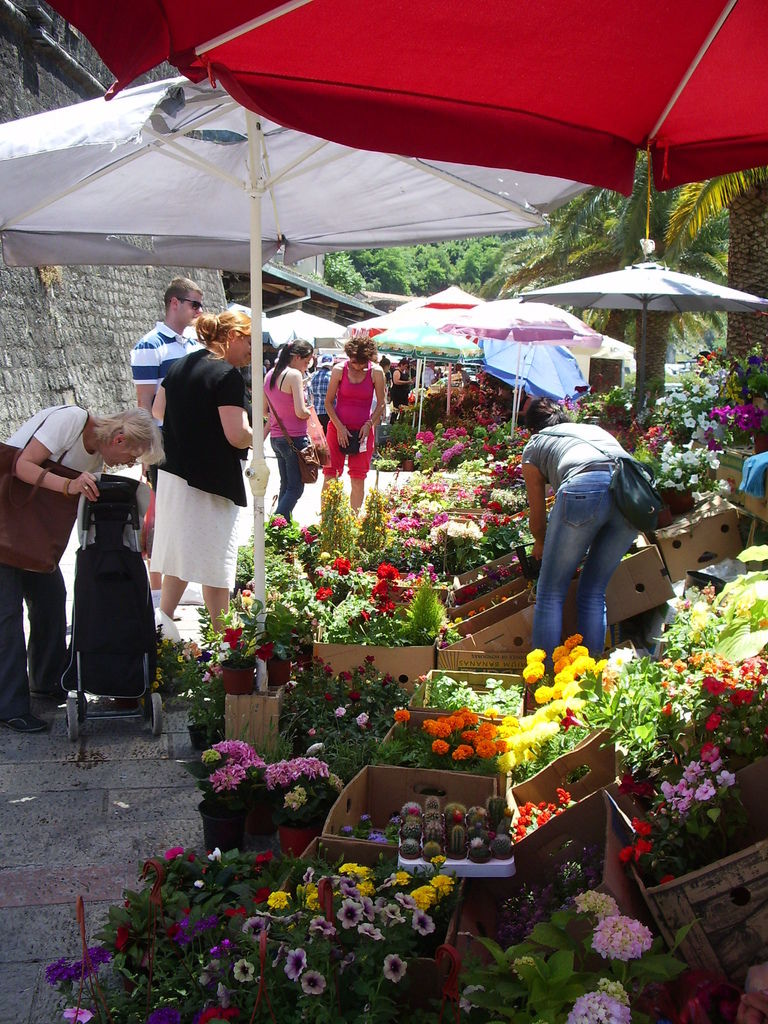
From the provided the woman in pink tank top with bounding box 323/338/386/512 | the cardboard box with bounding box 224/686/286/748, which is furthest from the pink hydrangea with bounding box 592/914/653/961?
the woman in pink tank top with bounding box 323/338/386/512

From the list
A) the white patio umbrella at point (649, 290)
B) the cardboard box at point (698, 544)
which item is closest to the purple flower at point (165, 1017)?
the cardboard box at point (698, 544)

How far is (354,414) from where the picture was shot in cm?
811

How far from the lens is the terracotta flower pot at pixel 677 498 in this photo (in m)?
6.19

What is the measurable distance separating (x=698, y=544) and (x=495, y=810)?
11.3ft

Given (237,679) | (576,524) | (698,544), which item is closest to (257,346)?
(237,679)

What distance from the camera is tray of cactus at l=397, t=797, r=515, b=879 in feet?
8.30

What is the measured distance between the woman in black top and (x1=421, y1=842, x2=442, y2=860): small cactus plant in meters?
2.04

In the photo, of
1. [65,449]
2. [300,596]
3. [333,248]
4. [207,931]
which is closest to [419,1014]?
[207,931]

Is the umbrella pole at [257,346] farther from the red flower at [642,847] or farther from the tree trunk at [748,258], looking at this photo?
the tree trunk at [748,258]

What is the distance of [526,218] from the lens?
180 inches

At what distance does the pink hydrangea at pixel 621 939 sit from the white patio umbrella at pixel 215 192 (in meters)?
2.20

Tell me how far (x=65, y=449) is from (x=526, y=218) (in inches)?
95.6

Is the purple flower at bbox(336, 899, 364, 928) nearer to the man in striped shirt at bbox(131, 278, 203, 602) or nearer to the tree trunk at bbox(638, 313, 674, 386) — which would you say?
the man in striped shirt at bbox(131, 278, 203, 602)

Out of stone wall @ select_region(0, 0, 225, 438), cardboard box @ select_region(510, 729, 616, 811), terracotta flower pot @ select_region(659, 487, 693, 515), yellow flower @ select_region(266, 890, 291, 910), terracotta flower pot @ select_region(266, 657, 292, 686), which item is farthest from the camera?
stone wall @ select_region(0, 0, 225, 438)
